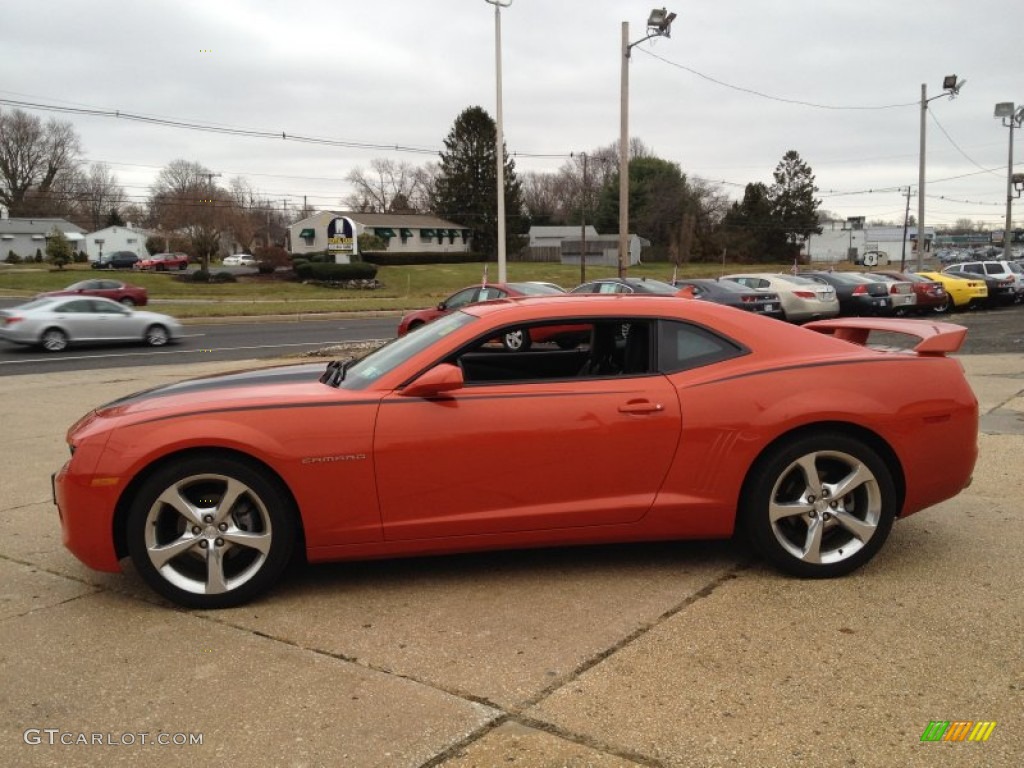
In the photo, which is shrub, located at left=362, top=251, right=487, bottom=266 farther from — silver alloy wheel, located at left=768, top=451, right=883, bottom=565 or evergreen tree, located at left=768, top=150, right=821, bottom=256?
silver alloy wheel, located at left=768, top=451, right=883, bottom=565

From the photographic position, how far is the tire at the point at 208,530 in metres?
3.71

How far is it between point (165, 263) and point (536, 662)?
2684 inches

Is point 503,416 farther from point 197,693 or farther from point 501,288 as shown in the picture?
point 501,288

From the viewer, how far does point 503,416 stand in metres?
3.83

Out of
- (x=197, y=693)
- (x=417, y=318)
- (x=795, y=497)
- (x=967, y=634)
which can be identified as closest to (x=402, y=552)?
(x=197, y=693)

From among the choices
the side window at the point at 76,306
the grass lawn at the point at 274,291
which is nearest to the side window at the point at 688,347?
the side window at the point at 76,306

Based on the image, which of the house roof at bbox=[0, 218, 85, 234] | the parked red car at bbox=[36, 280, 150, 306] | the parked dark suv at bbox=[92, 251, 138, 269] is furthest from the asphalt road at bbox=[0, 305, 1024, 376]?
the house roof at bbox=[0, 218, 85, 234]

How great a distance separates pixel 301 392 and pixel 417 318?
1373cm

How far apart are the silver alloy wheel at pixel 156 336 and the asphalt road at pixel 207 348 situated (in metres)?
0.27

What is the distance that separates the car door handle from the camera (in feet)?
12.8

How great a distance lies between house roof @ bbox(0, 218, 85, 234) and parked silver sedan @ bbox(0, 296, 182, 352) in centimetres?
7644

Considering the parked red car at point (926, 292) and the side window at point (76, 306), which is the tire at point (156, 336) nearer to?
the side window at point (76, 306)

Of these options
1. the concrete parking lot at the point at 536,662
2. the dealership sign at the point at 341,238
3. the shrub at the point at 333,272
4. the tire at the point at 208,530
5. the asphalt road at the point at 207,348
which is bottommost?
the asphalt road at the point at 207,348

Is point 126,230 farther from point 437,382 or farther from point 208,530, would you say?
point 437,382
